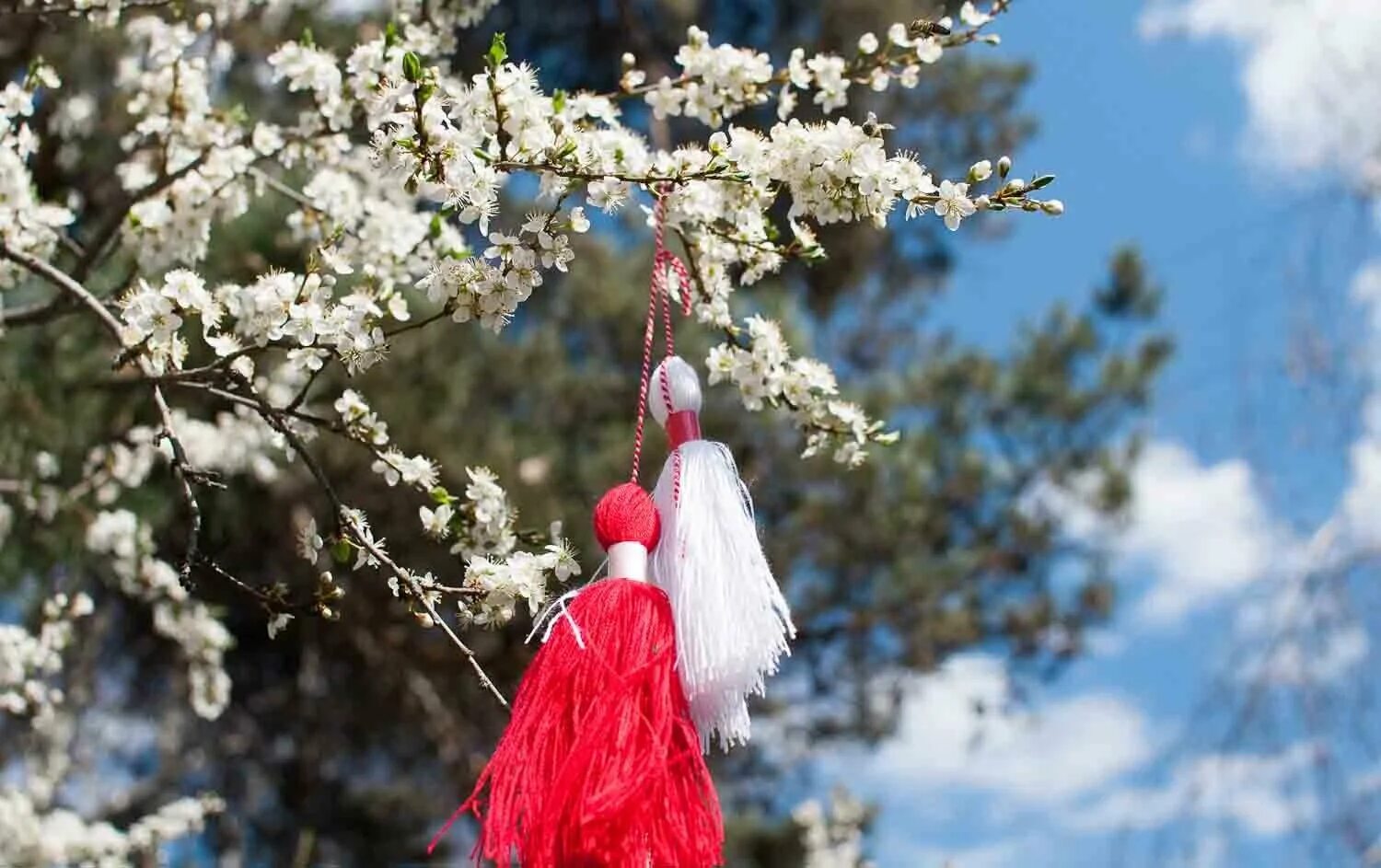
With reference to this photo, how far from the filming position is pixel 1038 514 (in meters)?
5.32

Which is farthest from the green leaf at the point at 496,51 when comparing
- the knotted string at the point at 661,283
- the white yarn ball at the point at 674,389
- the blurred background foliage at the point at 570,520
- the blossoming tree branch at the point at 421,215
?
the blurred background foliage at the point at 570,520

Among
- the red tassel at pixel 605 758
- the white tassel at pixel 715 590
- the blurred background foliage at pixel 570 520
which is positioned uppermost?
the blurred background foliage at pixel 570 520

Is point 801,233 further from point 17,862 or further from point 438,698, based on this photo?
point 438,698

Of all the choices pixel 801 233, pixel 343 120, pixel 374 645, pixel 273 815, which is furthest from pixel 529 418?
pixel 801 233

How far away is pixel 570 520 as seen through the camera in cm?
467

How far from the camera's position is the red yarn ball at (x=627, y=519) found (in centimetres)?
127

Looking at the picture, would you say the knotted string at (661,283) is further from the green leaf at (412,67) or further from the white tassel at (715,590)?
the green leaf at (412,67)

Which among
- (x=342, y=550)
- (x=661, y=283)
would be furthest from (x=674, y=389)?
(x=342, y=550)

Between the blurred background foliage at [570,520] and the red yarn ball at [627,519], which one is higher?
the blurred background foliage at [570,520]

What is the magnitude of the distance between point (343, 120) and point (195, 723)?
198 inches

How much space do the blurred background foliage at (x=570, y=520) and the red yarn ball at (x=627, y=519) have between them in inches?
113

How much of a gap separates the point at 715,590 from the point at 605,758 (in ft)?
0.62

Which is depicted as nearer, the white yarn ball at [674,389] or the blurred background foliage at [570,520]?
the white yarn ball at [674,389]

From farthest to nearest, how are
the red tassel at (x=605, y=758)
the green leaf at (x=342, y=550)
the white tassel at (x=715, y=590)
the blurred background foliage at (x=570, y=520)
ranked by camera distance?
1. the blurred background foliage at (x=570, y=520)
2. the green leaf at (x=342, y=550)
3. the white tassel at (x=715, y=590)
4. the red tassel at (x=605, y=758)
